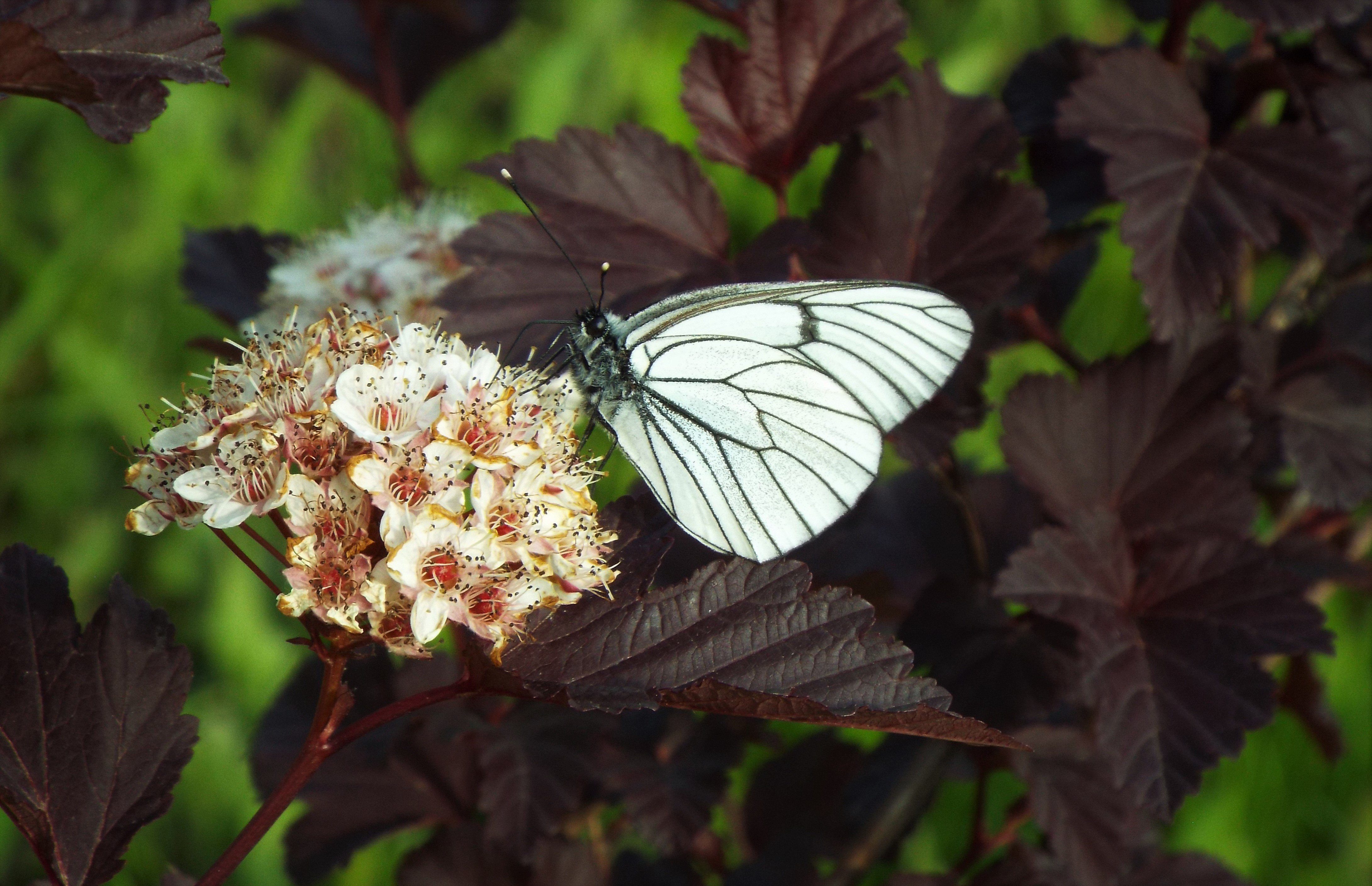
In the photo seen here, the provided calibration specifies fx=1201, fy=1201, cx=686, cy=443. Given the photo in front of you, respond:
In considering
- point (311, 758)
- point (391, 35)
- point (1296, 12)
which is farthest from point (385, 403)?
point (391, 35)

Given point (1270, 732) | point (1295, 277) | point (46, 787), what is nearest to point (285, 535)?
point (46, 787)

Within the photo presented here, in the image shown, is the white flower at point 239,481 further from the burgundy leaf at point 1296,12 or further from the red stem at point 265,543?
the burgundy leaf at point 1296,12

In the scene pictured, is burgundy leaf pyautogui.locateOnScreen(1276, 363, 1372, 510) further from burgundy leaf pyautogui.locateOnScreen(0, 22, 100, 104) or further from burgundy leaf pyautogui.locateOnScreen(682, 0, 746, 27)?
burgundy leaf pyautogui.locateOnScreen(0, 22, 100, 104)

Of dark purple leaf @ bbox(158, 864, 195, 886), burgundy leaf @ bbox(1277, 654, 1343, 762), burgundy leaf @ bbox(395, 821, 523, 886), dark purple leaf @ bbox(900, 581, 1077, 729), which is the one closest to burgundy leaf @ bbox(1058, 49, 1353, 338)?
dark purple leaf @ bbox(900, 581, 1077, 729)

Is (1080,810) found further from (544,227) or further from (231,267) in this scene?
(231,267)

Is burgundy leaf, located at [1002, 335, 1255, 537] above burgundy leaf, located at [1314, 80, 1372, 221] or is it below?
below

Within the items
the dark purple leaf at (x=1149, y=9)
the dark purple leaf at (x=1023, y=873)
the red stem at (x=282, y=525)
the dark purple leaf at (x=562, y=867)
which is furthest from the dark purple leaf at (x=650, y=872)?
the dark purple leaf at (x=1149, y=9)
